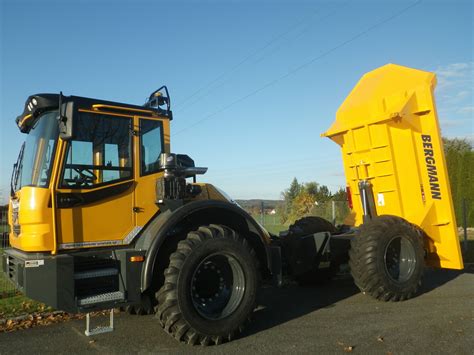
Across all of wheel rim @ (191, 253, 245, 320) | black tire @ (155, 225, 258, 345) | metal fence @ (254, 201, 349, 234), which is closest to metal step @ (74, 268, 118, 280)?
black tire @ (155, 225, 258, 345)

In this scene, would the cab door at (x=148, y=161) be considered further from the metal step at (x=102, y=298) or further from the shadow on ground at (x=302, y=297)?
the shadow on ground at (x=302, y=297)

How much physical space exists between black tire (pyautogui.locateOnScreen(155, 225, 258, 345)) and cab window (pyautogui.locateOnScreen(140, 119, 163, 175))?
1028 millimetres

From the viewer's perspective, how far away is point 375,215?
8148 millimetres

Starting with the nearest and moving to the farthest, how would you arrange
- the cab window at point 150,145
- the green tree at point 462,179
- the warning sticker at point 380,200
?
the cab window at point 150,145
the warning sticker at point 380,200
the green tree at point 462,179

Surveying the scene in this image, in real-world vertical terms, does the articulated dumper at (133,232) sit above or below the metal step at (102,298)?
above

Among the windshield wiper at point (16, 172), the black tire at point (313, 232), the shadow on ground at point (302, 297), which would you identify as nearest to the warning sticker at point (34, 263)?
the windshield wiper at point (16, 172)

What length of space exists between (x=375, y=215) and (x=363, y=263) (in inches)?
60.7

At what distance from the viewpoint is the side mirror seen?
4785mm

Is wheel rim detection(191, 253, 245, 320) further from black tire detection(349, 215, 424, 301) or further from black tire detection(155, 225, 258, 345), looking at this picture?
black tire detection(349, 215, 424, 301)

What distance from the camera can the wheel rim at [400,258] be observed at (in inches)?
284

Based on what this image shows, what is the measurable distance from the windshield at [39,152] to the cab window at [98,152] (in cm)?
23

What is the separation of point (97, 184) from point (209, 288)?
185cm

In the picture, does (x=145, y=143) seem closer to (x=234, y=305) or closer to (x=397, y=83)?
(x=234, y=305)

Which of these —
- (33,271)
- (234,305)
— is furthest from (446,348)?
(33,271)
